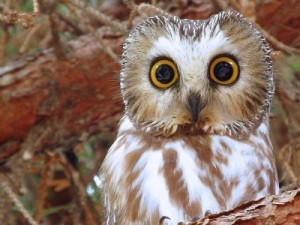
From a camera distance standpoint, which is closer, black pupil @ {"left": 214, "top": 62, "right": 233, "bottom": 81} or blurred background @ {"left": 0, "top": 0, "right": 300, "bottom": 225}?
black pupil @ {"left": 214, "top": 62, "right": 233, "bottom": 81}

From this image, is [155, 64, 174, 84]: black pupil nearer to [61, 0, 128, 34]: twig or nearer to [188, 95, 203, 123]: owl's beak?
[188, 95, 203, 123]: owl's beak

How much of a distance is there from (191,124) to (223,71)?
21 cm

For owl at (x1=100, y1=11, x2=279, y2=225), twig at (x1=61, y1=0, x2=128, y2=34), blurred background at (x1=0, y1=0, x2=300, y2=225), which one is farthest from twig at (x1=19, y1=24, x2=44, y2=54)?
owl at (x1=100, y1=11, x2=279, y2=225)

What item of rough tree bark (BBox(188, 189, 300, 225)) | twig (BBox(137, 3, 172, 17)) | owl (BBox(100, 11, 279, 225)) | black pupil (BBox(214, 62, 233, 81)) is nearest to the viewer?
rough tree bark (BBox(188, 189, 300, 225))

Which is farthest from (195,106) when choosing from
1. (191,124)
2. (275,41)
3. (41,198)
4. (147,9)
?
(41,198)

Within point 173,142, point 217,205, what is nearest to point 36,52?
point 173,142

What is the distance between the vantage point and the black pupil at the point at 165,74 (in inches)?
103

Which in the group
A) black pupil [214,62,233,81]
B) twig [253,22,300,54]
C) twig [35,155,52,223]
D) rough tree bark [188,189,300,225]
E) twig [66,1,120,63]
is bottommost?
twig [35,155,52,223]

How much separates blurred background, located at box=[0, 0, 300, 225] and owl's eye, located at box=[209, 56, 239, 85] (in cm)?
57

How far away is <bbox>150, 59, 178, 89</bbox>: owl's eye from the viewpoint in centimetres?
261

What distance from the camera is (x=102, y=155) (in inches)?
144

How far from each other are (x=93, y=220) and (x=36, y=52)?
0.78 metres

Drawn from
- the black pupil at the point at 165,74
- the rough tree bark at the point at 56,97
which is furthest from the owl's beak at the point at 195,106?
the rough tree bark at the point at 56,97

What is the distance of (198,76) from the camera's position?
8.42ft
